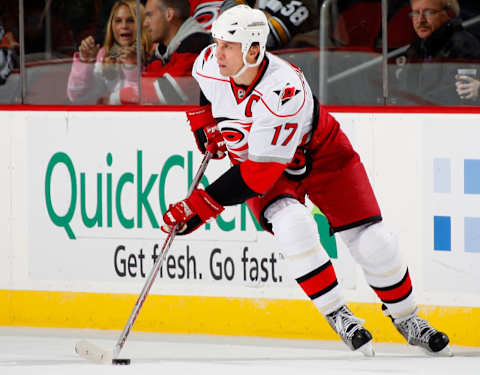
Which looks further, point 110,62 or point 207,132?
point 110,62

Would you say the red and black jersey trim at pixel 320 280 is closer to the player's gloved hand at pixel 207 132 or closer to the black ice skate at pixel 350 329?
the black ice skate at pixel 350 329

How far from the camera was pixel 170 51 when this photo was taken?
4691 mm

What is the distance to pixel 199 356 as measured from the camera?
13.7ft

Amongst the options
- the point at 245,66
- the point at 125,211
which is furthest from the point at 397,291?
the point at 125,211

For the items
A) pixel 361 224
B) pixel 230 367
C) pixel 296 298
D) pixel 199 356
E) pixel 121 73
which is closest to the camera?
pixel 230 367

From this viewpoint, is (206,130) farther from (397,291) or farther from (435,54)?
(435,54)

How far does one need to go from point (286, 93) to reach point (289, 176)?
35 cm

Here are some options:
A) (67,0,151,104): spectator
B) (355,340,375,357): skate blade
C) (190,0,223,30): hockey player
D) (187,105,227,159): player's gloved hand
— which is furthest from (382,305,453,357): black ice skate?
(67,0,151,104): spectator

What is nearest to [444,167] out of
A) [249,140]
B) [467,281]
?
[467,281]

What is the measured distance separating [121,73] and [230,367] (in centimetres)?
182

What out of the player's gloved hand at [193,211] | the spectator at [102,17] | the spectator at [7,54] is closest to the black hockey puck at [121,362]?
the player's gloved hand at [193,211]

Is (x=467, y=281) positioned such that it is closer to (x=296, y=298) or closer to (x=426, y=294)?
(x=426, y=294)

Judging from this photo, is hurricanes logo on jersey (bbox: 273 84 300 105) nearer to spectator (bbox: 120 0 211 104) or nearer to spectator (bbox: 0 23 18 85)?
spectator (bbox: 120 0 211 104)

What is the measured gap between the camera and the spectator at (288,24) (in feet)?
14.6
